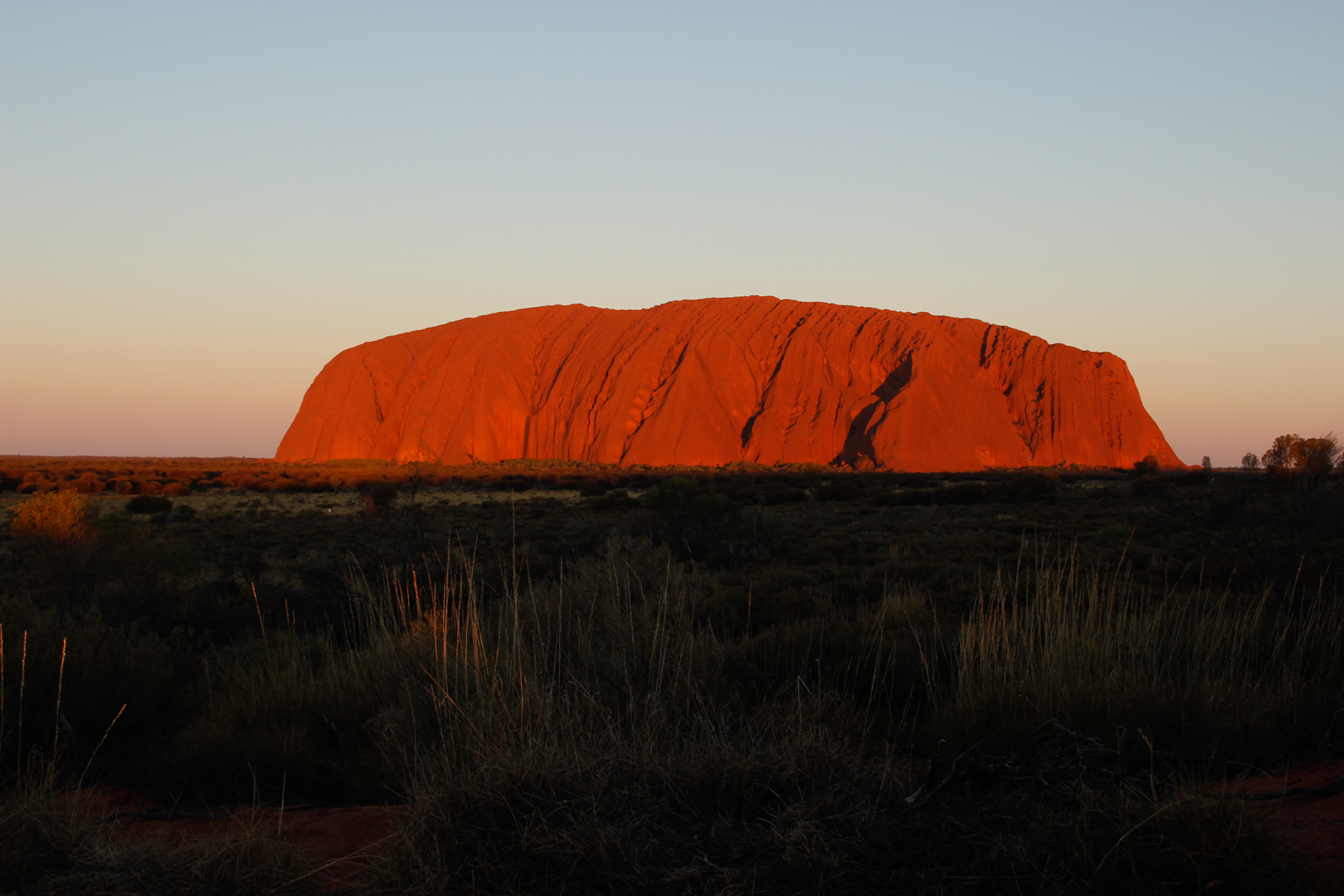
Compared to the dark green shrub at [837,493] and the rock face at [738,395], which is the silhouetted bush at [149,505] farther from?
the rock face at [738,395]

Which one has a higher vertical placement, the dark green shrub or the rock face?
the rock face

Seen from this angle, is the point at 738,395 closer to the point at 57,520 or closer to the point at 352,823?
the point at 57,520

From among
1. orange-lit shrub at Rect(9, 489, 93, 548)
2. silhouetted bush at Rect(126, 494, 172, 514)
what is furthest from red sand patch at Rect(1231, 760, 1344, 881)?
silhouetted bush at Rect(126, 494, 172, 514)

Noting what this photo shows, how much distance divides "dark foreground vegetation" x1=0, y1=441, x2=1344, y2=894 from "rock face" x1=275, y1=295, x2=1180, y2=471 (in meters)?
54.2

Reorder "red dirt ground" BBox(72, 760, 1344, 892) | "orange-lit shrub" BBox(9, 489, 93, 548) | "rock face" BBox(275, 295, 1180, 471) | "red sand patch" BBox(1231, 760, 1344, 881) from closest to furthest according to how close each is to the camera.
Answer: "red sand patch" BBox(1231, 760, 1344, 881) < "red dirt ground" BBox(72, 760, 1344, 892) < "orange-lit shrub" BBox(9, 489, 93, 548) < "rock face" BBox(275, 295, 1180, 471)

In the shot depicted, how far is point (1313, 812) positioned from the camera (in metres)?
2.64

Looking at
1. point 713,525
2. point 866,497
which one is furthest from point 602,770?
point 866,497

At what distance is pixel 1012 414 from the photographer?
2680 inches

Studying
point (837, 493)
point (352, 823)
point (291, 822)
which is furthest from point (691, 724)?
point (837, 493)

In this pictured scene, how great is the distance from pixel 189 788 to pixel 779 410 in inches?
2491

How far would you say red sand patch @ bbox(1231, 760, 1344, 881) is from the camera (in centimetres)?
226

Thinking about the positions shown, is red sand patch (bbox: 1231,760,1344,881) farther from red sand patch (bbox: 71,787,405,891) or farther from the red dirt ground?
red sand patch (bbox: 71,787,405,891)

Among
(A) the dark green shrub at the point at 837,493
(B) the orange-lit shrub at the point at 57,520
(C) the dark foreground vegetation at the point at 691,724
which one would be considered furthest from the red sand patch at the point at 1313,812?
(A) the dark green shrub at the point at 837,493

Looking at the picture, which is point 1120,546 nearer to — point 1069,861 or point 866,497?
point 1069,861
